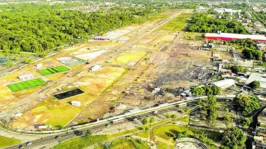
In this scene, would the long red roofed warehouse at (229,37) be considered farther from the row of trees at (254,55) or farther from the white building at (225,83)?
the white building at (225,83)

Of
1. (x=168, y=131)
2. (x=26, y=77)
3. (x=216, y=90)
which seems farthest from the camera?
(x=26, y=77)

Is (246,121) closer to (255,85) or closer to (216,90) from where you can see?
(216,90)

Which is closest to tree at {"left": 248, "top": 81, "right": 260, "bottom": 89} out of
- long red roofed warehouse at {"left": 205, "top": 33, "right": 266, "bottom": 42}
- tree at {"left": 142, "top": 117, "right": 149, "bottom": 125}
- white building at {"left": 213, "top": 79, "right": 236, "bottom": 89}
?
white building at {"left": 213, "top": 79, "right": 236, "bottom": 89}

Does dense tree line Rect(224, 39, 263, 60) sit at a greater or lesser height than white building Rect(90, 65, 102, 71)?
greater

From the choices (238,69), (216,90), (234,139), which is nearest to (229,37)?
(238,69)

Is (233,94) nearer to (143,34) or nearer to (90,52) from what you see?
(90,52)

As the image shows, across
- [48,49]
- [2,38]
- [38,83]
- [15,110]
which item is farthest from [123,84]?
[2,38]

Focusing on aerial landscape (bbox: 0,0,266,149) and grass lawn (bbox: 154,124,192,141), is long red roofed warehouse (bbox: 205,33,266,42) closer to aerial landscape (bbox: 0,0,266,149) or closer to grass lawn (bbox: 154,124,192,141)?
aerial landscape (bbox: 0,0,266,149)
